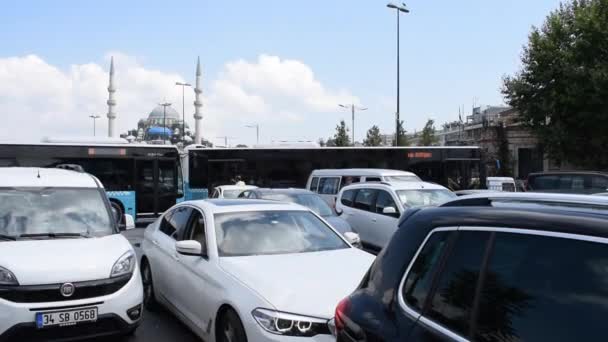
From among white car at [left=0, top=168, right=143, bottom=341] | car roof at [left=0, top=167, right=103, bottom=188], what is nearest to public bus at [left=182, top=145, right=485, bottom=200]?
car roof at [left=0, top=167, right=103, bottom=188]

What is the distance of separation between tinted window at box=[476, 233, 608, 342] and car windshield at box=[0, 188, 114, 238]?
5.27m

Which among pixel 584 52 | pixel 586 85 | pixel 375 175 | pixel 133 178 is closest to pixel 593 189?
pixel 375 175

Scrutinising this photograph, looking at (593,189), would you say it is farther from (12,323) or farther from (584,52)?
(12,323)

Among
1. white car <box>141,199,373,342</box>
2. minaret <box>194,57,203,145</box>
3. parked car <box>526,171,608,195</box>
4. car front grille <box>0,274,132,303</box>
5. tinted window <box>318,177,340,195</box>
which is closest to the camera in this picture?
white car <box>141,199,373,342</box>

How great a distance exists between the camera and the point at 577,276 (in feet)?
6.30

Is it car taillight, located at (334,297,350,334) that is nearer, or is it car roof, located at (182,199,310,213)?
car taillight, located at (334,297,350,334)

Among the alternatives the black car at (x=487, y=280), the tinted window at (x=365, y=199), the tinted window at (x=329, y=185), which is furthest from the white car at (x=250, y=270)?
the tinted window at (x=329, y=185)

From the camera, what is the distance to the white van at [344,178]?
1617 centimetres

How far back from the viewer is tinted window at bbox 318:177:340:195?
17797mm

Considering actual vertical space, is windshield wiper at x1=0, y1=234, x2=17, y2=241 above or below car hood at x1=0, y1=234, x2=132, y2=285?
above

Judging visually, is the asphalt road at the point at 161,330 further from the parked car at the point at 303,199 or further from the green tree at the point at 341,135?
the green tree at the point at 341,135

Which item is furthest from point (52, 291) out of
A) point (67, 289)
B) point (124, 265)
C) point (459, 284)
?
point (459, 284)

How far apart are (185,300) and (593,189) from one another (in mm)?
13554

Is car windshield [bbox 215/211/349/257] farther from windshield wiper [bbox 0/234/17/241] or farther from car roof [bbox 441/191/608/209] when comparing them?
car roof [bbox 441/191/608/209]
